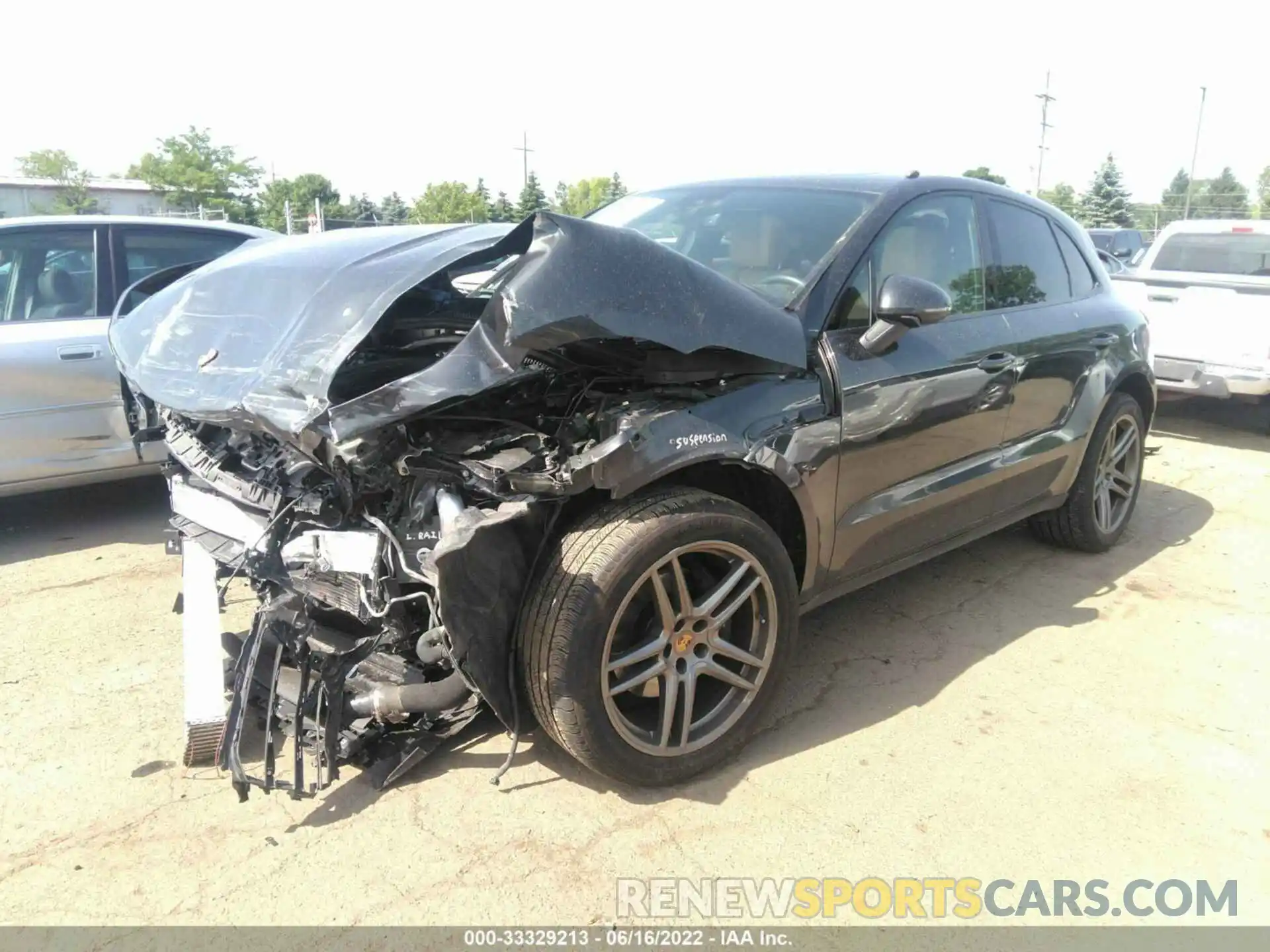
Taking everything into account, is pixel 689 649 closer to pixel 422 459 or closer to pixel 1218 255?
pixel 422 459

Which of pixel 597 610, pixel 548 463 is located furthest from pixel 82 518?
pixel 597 610

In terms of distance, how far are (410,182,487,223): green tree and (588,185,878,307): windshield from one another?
4925 cm

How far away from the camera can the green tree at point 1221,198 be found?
148 feet

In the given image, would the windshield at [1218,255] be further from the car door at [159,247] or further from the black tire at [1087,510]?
the car door at [159,247]

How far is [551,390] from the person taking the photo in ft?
9.43

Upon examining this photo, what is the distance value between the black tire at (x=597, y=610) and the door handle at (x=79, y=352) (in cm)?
341

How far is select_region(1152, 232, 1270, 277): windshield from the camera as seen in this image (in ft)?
26.3

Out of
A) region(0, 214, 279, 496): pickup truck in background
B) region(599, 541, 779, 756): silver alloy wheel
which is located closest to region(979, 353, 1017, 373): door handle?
region(599, 541, 779, 756): silver alloy wheel

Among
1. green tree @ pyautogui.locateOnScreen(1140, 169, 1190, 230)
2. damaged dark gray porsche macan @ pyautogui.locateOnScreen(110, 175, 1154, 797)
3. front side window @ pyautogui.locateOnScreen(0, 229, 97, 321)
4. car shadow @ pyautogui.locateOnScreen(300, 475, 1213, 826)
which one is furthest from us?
green tree @ pyautogui.locateOnScreen(1140, 169, 1190, 230)

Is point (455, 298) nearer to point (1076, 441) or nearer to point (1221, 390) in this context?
point (1076, 441)

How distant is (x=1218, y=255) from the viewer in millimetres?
8289

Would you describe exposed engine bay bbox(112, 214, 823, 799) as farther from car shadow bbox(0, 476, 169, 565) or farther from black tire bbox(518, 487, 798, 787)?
car shadow bbox(0, 476, 169, 565)

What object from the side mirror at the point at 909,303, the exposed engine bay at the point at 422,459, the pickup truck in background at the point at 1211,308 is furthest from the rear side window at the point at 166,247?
the pickup truck in background at the point at 1211,308

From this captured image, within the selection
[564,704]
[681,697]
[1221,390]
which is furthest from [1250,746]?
[1221,390]
